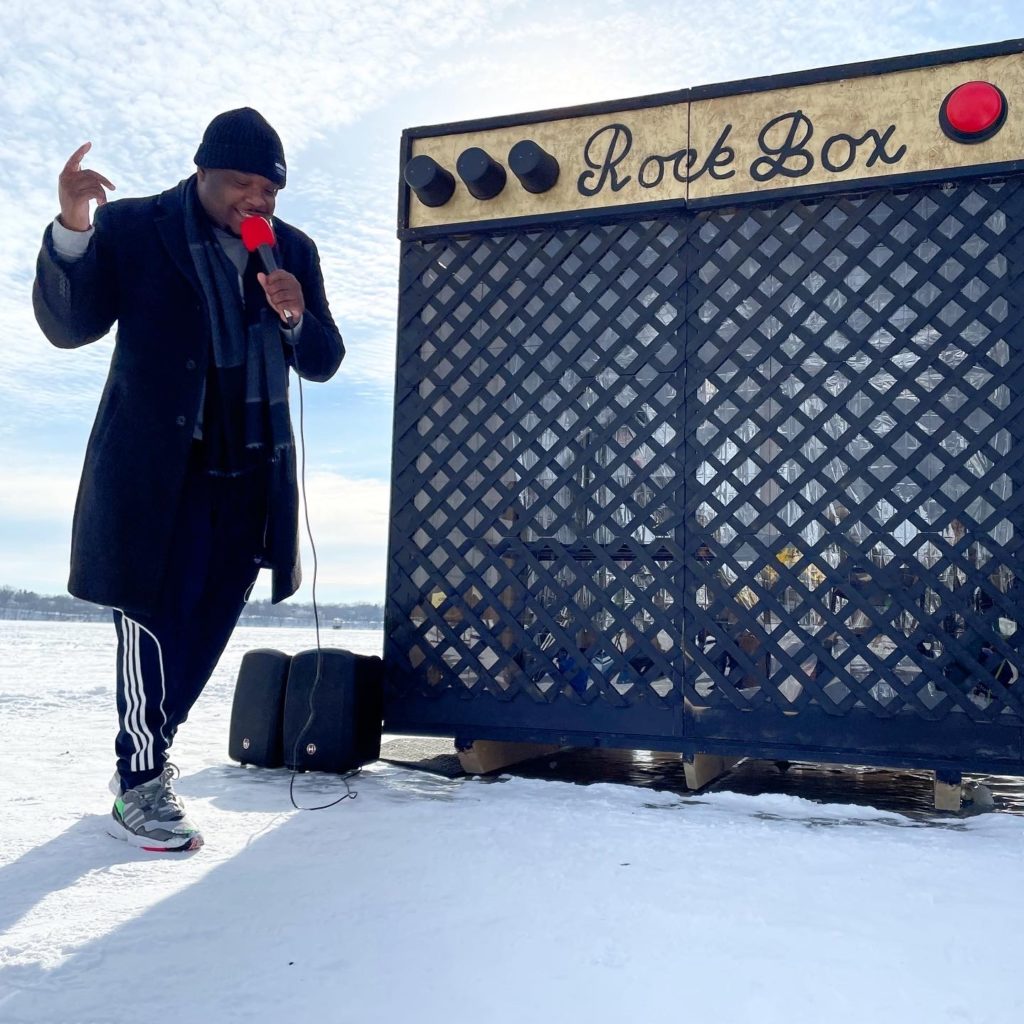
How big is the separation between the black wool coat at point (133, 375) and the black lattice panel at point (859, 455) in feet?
4.94

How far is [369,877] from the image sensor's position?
5.94ft

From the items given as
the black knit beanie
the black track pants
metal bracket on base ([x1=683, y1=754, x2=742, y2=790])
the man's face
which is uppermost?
the black knit beanie

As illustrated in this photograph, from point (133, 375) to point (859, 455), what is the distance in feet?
6.69

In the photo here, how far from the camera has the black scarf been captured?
7.01ft

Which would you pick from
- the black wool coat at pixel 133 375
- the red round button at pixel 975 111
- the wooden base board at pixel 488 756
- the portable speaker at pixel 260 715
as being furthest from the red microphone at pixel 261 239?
the red round button at pixel 975 111

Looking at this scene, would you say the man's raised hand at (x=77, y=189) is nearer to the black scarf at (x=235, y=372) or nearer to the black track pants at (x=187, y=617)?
the black scarf at (x=235, y=372)

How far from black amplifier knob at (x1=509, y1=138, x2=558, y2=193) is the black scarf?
119 cm

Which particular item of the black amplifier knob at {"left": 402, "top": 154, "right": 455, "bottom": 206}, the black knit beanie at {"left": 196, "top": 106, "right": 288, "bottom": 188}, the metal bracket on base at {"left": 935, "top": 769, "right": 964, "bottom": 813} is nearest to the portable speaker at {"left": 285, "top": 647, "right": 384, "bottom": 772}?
the black knit beanie at {"left": 196, "top": 106, "right": 288, "bottom": 188}

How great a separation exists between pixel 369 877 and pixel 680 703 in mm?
1286

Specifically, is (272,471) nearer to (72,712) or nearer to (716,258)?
(716,258)

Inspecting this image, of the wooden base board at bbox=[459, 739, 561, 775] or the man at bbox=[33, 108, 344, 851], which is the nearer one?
the man at bbox=[33, 108, 344, 851]

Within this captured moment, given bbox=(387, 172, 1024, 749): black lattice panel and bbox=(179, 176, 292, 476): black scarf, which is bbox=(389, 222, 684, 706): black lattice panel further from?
bbox=(179, 176, 292, 476): black scarf

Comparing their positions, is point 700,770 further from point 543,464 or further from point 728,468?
point 543,464

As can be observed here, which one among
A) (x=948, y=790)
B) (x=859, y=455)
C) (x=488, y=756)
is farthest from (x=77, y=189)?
(x=948, y=790)
